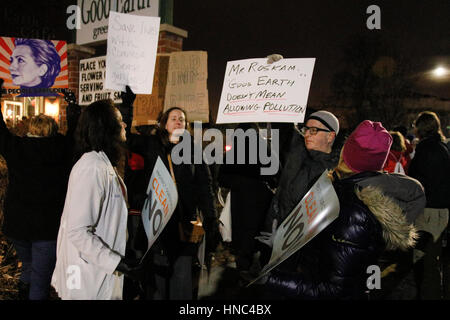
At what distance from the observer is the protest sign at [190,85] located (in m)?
4.23

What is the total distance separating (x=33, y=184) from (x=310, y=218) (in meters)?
2.51

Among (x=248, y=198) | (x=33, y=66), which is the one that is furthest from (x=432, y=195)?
(x=33, y=66)

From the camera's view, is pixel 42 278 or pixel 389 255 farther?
pixel 389 255

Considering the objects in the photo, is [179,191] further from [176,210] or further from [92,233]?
[92,233]

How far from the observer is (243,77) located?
3.46m

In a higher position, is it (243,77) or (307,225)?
(243,77)

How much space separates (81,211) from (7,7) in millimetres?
7272

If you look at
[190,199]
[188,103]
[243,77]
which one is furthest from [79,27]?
[190,199]

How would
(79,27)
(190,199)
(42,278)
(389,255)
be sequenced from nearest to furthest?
1. (42,278)
2. (190,199)
3. (389,255)
4. (79,27)

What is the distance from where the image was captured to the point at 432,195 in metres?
3.94

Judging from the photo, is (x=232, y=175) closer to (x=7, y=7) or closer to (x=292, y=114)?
(x=292, y=114)

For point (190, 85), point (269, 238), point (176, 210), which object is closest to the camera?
point (269, 238)

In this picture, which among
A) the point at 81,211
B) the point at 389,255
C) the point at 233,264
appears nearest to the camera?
the point at 81,211

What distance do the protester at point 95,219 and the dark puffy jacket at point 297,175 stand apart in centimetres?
139
